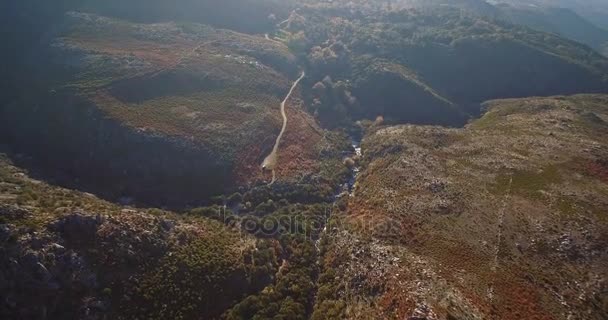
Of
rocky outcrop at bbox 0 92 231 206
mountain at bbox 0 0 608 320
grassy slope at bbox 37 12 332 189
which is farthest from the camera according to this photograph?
grassy slope at bbox 37 12 332 189

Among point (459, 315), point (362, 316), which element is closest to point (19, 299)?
point (362, 316)

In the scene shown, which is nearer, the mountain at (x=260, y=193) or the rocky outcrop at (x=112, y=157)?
the mountain at (x=260, y=193)

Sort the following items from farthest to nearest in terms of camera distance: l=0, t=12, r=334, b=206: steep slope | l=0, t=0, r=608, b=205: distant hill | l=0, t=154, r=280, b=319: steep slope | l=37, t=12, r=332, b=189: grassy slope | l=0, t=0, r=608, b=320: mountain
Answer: l=37, t=12, r=332, b=189: grassy slope
l=0, t=0, r=608, b=205: distant hill
l=0, t=12, r=334, b=206: steep slope
l=0, t=0, r=608, b=320: mountain
l=0, t=154, r=280, b=319: steep slope

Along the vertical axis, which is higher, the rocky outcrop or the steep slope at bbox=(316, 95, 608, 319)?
the steep slope at bbox=(316, 95, 608, 319)

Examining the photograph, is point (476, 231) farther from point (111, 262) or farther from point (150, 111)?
point (150, 111)

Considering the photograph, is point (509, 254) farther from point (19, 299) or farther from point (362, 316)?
point (19, 299)

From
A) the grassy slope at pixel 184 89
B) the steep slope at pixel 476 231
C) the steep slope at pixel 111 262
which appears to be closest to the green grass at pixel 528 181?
the steep slope at pixel 476 231

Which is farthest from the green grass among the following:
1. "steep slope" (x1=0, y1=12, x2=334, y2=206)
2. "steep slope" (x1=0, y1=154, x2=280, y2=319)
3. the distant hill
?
"steep slope" (x1=0, y1=154, x2=280, y2=319)

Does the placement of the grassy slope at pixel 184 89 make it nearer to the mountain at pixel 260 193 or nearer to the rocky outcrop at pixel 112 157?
the mountain at pixel 260 193

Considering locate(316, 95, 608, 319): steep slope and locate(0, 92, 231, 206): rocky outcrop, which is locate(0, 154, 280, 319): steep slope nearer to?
locate(316, 95, 608, 319): steep slope

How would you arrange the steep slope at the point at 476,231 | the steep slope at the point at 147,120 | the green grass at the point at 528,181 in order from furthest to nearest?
the steep slope at the point at 147,120 < the green grass at the point at 528,181 < the steep slope at the point at 476,231
